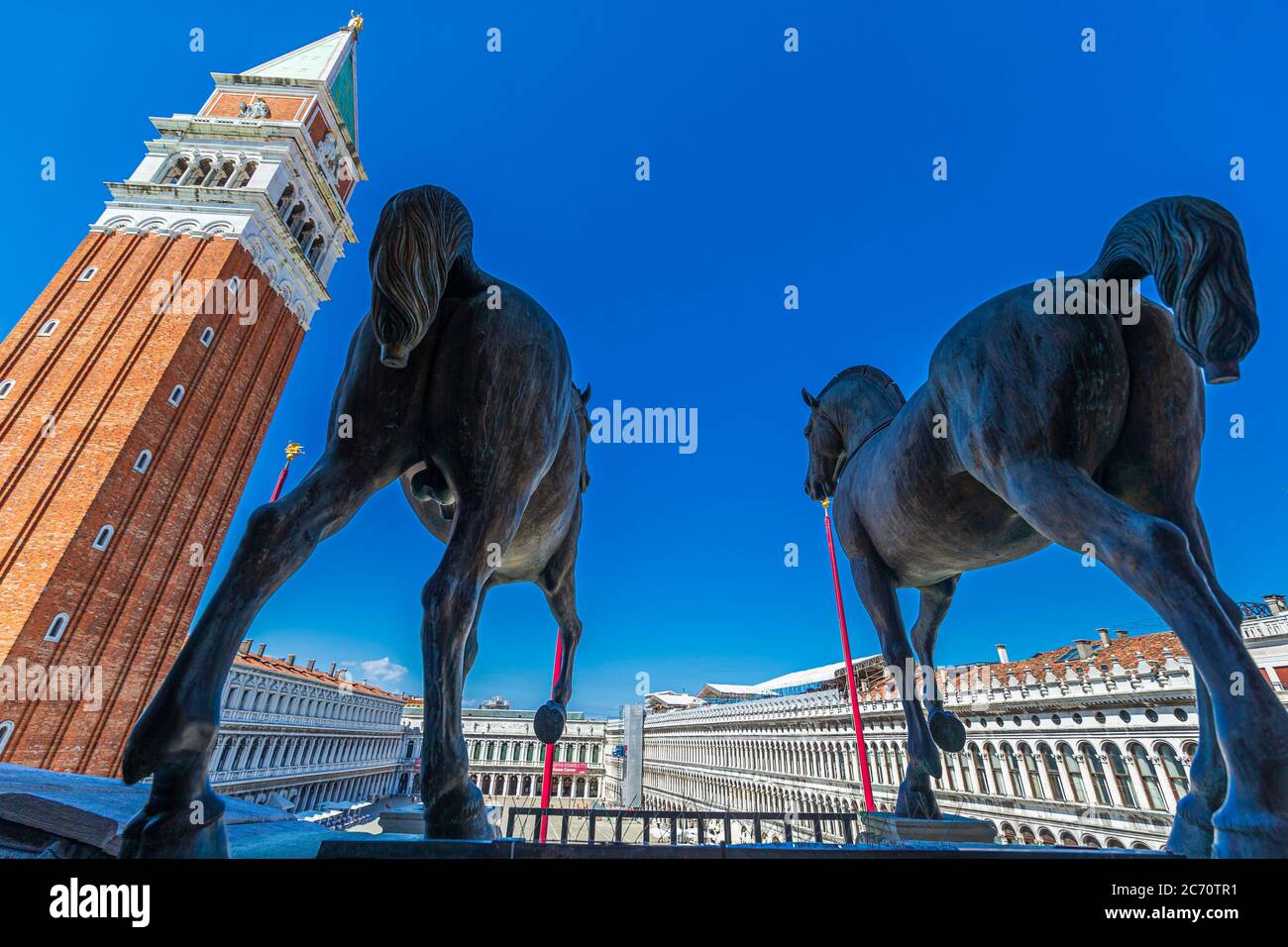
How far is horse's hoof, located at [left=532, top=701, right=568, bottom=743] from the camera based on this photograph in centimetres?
400

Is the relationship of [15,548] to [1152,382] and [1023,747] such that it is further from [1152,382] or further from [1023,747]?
[1023,747]

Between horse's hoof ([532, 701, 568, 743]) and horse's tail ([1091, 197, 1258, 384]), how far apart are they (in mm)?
4236

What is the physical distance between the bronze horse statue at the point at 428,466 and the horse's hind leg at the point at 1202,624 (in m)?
2.65

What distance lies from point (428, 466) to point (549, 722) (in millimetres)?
2213

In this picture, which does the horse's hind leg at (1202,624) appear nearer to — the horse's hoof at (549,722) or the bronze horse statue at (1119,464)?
the bronze horse statue at (1119,464)

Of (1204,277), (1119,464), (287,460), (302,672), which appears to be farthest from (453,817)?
(302,672)

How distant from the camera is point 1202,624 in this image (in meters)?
2.19

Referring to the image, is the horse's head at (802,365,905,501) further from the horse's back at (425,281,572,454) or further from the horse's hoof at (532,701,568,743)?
the horse's hoof at (532,701,568,743)

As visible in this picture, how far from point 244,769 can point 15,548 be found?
23655mm

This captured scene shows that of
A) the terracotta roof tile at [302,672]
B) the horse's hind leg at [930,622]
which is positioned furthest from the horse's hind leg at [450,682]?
the terracotta roof tile at [302,672]

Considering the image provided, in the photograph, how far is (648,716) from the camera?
71.1m

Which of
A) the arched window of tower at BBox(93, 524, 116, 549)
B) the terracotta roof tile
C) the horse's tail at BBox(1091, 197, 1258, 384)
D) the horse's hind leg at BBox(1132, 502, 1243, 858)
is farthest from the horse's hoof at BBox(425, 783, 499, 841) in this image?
the terracotta roof tile

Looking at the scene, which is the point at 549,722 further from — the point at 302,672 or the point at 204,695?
the point at 302,672
